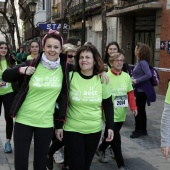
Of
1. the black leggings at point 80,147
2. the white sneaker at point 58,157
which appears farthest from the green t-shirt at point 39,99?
the white sneaker at point 58,157

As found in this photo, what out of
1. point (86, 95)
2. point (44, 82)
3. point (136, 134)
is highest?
point (44, 82)

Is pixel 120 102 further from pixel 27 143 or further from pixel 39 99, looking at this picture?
pixel 27 143

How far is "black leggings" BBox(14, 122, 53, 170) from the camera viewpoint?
3547 millimetres

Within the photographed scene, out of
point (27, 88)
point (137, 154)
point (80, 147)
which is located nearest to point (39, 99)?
point (27, 88)

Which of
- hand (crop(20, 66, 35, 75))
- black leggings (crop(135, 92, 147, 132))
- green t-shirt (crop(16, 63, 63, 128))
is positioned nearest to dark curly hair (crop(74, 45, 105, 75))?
green t-shirt (crop(16, 63, 63, 128))

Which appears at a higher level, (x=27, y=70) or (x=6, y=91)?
(x=27, y=70)

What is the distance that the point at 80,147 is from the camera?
3678mm

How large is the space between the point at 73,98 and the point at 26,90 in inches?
19.4

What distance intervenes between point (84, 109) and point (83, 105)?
46mm

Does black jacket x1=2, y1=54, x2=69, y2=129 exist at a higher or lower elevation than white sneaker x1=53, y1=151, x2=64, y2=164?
higher

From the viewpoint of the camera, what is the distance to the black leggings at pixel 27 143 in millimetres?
3547

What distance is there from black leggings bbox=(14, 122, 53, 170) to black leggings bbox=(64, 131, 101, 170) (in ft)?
0.77

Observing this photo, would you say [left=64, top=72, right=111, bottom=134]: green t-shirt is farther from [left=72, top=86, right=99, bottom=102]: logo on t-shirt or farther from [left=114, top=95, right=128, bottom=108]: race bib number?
[left=114, top=95, right=128, bottom=108]: race bib number

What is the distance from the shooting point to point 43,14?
37.0 meters
